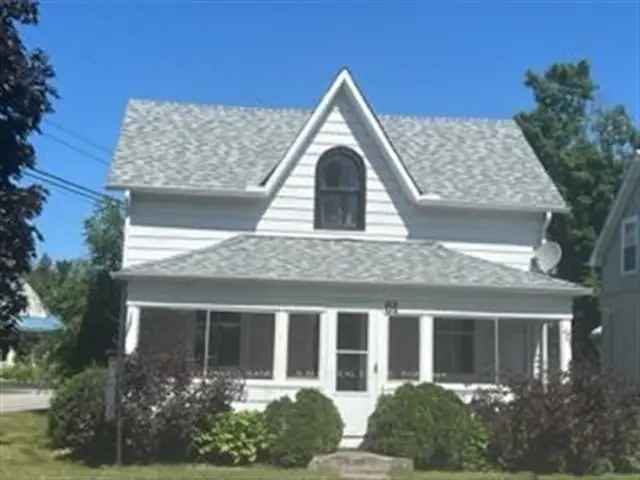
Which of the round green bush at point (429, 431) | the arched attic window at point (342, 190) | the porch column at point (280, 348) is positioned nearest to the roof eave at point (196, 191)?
the arched attic window at point (342, 190)

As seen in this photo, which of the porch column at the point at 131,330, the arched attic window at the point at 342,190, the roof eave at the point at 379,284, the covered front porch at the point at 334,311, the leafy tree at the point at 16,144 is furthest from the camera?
the arched attic window at the point at 342,190

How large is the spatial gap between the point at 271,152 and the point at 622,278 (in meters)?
12.0

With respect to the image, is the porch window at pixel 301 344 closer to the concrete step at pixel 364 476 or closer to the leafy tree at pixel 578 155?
the concrete step at pixel 364 476

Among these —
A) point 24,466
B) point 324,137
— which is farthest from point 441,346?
point 24,466

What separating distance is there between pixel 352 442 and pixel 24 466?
6693 millimetres

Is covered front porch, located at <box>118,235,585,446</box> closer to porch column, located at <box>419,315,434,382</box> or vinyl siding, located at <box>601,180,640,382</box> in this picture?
porch column, located at <box>419,315,434,382</box>

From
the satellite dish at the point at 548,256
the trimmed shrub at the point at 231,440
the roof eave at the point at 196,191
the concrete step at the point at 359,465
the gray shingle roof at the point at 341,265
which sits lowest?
the concrete step at the point at 359,465

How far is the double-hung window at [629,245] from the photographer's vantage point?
2992 cm

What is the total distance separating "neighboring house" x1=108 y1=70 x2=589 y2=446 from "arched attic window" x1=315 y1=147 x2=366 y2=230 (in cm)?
3

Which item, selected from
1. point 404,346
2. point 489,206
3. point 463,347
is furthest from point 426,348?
point 489,206

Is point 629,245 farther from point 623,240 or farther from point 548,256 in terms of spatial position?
point 548,256

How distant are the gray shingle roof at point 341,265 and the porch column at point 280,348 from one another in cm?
90

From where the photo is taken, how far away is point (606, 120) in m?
40.8

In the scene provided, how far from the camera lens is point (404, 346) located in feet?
78.4
